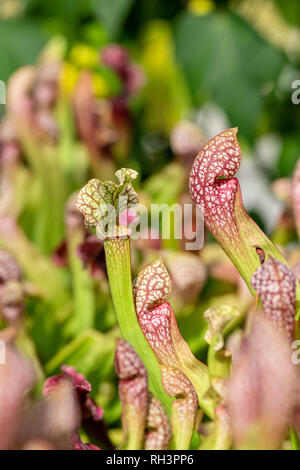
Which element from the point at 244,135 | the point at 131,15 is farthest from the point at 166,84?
the point at 244,135

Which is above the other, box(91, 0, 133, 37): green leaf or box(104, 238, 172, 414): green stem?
box(91, 0, 133, 37): green leaf

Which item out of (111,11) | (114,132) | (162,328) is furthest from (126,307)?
(111,11)

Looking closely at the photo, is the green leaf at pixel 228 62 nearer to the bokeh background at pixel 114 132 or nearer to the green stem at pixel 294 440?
the bokeh background at pixel 114 132

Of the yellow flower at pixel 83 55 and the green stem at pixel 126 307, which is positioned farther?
the yellow flower at pixel 83 55

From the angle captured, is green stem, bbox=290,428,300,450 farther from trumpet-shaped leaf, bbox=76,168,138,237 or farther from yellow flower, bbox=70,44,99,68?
yellow flower, bbox=70,44,99,68

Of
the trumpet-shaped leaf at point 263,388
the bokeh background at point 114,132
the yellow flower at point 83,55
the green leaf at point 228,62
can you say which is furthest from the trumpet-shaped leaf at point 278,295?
the yellow flower at point 83,55

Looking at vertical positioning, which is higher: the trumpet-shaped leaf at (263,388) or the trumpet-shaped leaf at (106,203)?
the trumpet-shaped leaf at (106,203)

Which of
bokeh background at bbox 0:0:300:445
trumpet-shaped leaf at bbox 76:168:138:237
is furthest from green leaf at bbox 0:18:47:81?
trumpet-shaped leaf at bbox 76:168:138:237
